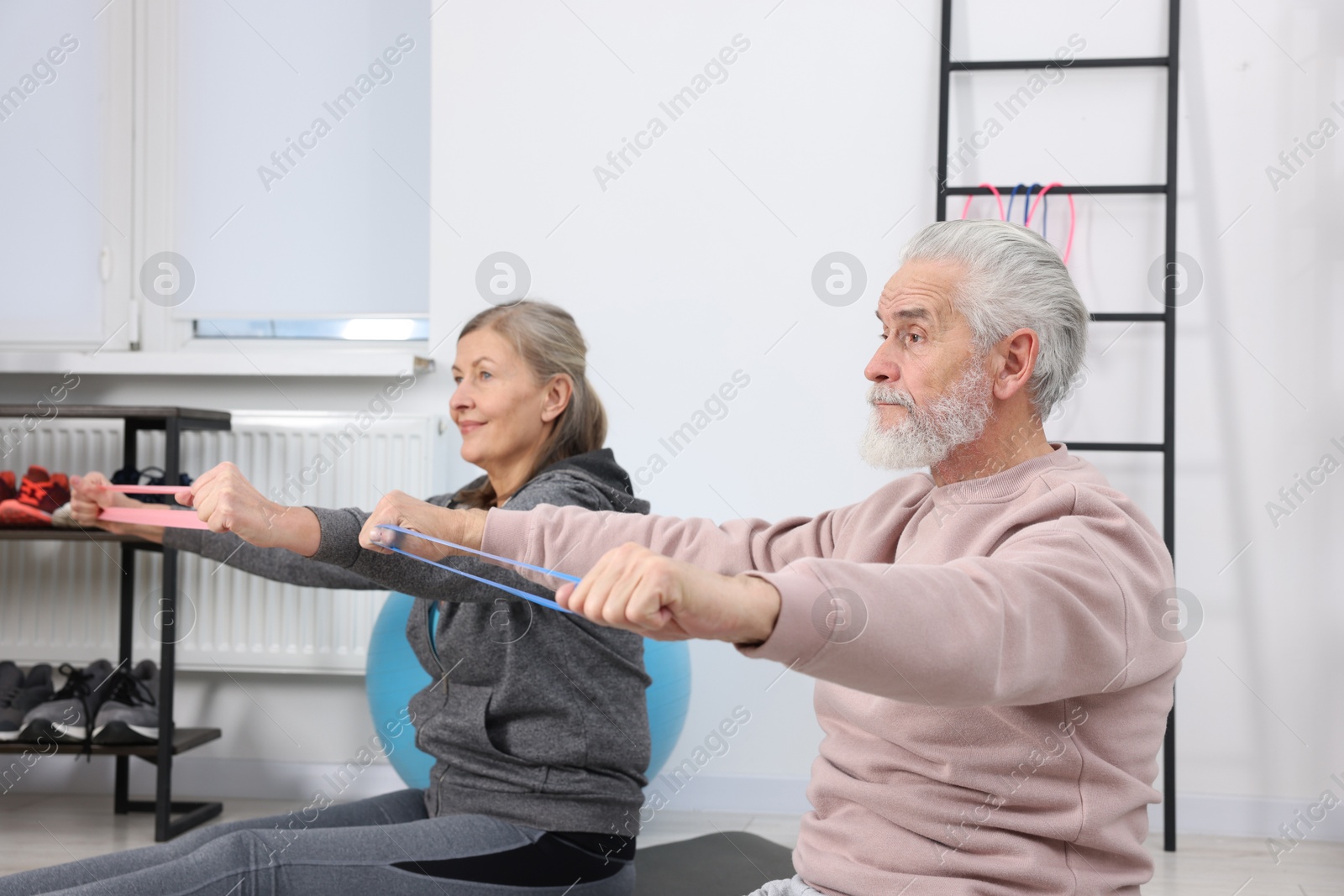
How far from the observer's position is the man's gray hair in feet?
4.02

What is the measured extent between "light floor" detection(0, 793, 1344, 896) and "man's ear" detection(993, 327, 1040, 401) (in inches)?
65.7

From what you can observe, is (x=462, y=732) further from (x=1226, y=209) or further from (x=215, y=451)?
(x=1226, y=209)

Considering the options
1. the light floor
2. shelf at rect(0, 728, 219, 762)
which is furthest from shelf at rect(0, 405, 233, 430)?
the light floor

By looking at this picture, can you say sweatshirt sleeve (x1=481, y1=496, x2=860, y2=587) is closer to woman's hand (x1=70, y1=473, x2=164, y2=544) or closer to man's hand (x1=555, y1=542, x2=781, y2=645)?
man's hand (x1=555, y1=542, x2=781, y2=645)

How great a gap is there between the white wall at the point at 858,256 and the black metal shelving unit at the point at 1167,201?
0.17 feet

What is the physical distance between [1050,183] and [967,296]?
186 cm

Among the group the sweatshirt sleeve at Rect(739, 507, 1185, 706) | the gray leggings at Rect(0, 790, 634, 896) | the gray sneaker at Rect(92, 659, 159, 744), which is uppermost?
the sweatshirt sleeve at Rect(739, 507, 1185, 706)

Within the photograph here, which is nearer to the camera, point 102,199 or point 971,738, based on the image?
point 971,738

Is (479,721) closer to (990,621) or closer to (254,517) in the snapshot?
(254,517)

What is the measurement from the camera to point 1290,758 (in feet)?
9.39

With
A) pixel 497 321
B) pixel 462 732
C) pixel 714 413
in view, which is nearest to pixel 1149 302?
pixel 714 413

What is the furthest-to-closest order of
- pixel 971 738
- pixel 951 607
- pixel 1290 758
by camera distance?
Result: pixel 1290 758 < pixel 971 738 < pixel 951 607

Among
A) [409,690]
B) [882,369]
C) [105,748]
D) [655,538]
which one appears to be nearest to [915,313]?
[882,369]

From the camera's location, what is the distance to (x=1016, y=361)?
123 cm
